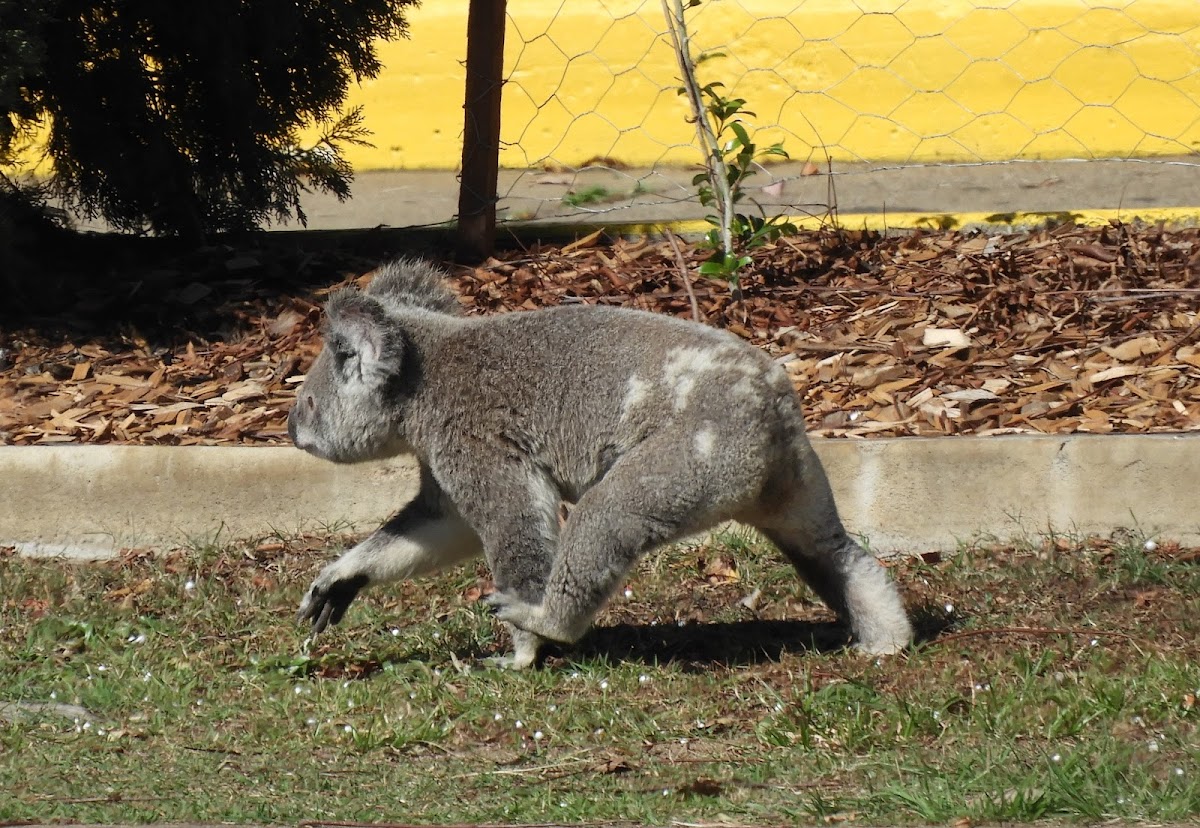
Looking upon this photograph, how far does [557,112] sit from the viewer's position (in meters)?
10.9

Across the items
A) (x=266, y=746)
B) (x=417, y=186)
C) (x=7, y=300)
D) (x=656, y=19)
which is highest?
(x=656, y=19)

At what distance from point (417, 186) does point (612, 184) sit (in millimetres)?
1677

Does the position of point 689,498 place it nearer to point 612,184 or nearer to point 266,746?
point 266,746

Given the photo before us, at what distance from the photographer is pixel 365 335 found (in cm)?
518

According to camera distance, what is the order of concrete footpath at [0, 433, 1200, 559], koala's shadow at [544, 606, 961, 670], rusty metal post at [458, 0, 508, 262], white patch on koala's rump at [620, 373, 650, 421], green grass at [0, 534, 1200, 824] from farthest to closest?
rusty metal post at [458, 0, 508, 262]
concrete footpath at [0, 433, 1200, 559]
koala's shadow at [544, 606, 961, 670]
white patch on koala's rump at [620, 373, 650, 421]
green grass at [0, 534, 1200, 824]

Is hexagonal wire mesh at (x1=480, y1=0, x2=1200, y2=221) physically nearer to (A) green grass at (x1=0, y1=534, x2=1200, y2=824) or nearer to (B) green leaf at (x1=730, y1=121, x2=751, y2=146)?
(B) green leaf at (x1=730, y1=121, x2=751, y2=146)

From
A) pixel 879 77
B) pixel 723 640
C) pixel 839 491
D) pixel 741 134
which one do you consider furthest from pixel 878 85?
pixel 723 640

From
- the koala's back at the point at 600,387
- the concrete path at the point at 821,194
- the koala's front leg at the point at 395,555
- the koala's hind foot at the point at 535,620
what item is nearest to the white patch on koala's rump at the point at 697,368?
the koala's back at the point at 600,387

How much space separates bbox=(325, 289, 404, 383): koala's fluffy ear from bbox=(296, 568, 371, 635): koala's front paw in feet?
2.35

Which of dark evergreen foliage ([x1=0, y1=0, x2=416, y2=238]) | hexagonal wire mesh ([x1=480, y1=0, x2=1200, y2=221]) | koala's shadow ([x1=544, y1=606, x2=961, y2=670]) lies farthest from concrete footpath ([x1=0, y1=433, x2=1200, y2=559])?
hexagonal wire mesh ([x1=480, y1=0, x2=1200, y2=221])

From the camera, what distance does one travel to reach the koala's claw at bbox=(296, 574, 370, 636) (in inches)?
206

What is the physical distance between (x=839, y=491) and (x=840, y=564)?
100cm

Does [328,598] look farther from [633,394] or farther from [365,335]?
[633,394]

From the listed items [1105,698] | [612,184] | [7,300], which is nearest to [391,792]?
[1105,698]
